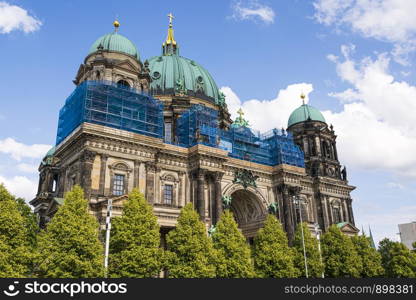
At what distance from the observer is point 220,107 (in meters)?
67.6

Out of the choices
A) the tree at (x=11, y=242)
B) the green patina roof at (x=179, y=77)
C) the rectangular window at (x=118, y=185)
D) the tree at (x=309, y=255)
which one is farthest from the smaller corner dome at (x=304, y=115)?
the tree at (x=11, y=242)

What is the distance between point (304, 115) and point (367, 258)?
91.2ft

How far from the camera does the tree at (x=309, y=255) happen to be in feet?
151

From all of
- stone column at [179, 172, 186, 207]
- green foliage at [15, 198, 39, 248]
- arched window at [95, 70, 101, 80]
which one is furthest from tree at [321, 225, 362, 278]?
arched window at [95, 70, 101, 80]

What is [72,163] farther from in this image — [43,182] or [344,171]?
[344,171]

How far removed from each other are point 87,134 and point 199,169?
1347cm

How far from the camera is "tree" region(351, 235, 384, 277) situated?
168 feet

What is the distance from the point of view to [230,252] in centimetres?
3878

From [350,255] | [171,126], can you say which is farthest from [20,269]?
[350,255]

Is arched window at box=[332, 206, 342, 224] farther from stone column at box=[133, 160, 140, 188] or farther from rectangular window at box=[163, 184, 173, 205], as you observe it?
stone column at box=[133, 160, 140, 188]

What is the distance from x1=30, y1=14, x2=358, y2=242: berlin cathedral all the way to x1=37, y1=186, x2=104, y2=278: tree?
10.1 feet

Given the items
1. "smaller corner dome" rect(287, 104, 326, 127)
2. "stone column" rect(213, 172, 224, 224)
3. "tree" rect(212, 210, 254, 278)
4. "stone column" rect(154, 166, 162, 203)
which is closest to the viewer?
"tree" rect(212, 210, 254, 278)

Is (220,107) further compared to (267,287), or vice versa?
(220,107)

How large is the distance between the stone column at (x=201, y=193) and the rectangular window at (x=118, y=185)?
29.4 ft
